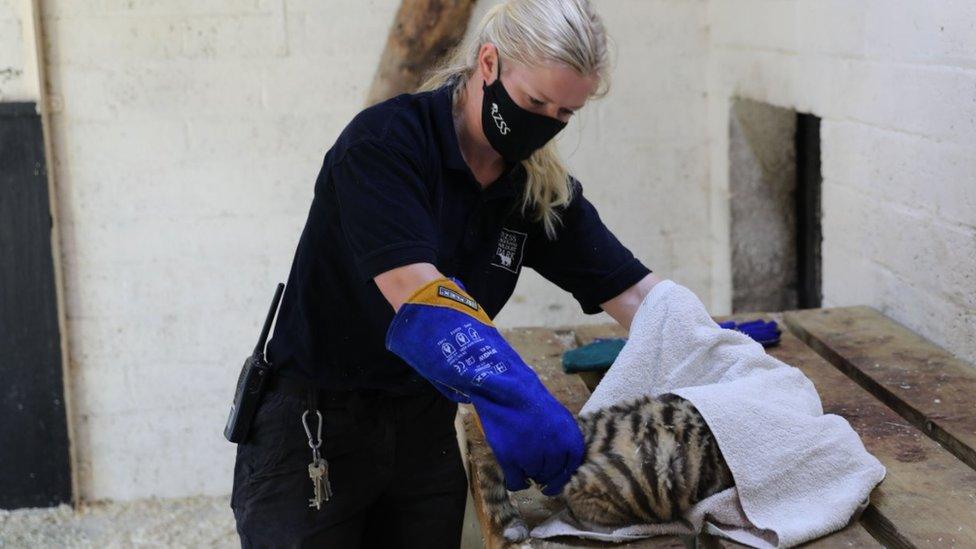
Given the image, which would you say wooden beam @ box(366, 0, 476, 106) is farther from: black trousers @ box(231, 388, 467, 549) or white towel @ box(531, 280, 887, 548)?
white towel @ box(531, 280, 887, 548)

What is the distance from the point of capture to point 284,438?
2.02 metres

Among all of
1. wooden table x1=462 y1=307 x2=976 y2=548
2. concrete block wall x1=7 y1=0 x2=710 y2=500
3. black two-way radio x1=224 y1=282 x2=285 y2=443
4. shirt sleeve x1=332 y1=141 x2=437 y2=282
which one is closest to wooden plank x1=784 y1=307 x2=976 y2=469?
wooden table x1=462 y1=307 x2=976 y2=548

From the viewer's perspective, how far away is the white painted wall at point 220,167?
12.9 feet

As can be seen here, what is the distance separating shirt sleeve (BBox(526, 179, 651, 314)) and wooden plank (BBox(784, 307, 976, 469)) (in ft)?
1.97

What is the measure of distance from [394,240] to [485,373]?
26 cm

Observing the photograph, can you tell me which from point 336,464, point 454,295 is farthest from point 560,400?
point 454,295

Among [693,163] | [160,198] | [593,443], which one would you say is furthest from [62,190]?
[593,443]

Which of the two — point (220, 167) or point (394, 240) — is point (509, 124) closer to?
point (394, 240)

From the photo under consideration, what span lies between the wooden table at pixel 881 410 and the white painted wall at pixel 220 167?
3.87 ft

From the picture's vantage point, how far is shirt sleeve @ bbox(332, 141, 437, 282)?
66.1 inches

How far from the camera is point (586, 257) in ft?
7.20

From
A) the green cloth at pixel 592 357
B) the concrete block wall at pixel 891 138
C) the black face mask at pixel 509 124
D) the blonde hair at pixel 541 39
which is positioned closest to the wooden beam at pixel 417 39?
the concrete block wall at pixel 891 138

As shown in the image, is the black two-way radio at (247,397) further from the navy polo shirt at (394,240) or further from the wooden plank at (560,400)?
the wooden plank at (560,400)

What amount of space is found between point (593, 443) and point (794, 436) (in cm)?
32
